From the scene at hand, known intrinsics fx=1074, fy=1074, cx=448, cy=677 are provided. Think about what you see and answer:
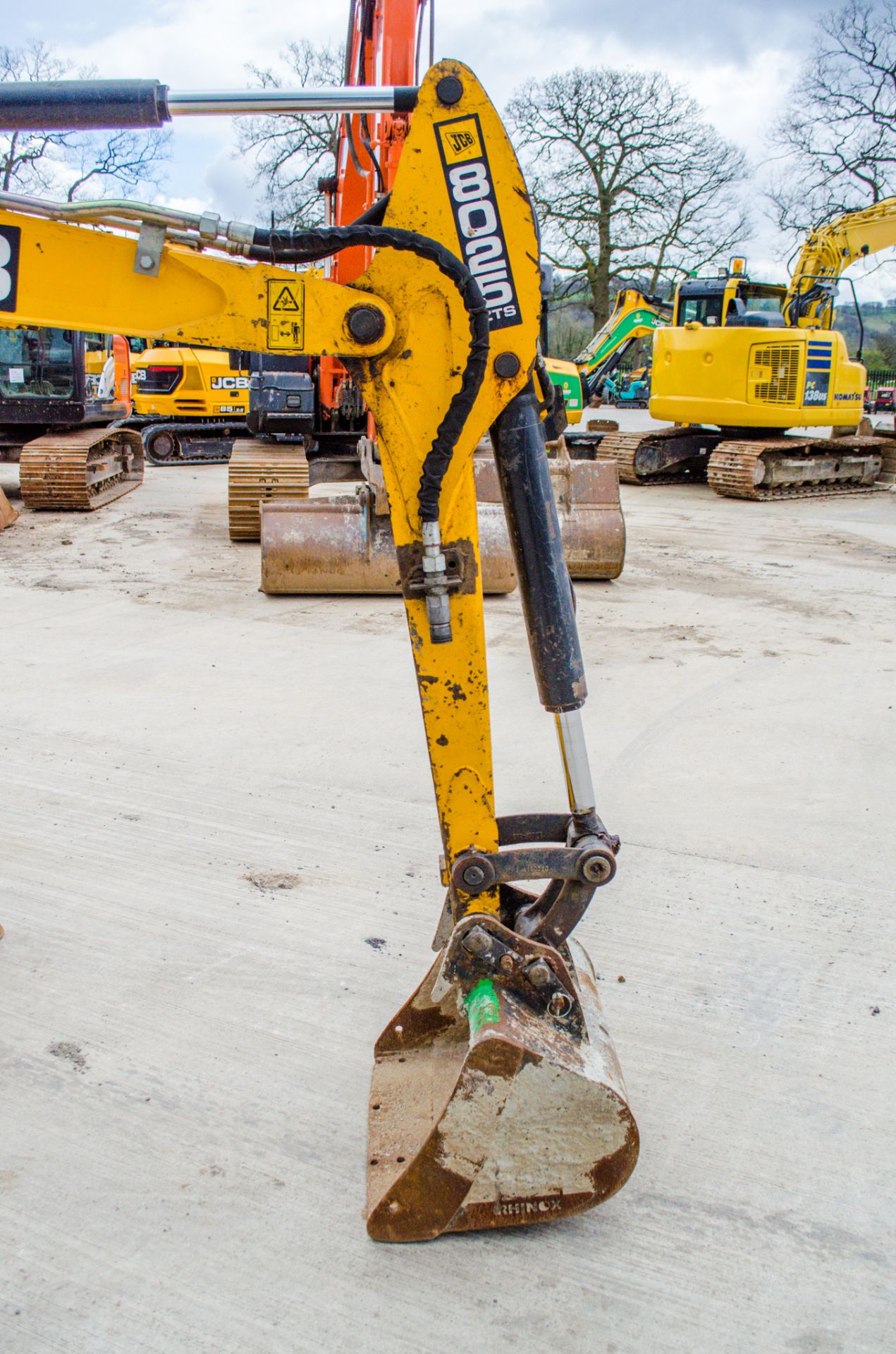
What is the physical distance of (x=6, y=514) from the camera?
377 inches

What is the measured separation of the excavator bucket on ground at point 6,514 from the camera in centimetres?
945

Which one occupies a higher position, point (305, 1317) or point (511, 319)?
point (511, 319)

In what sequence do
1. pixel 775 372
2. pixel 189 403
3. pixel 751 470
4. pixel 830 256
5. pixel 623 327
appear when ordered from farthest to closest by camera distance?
pixel 623 327
pixel 189 403
pixel 830 256
pixel 775 372
pixel 751 470

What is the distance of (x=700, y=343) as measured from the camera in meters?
12.5

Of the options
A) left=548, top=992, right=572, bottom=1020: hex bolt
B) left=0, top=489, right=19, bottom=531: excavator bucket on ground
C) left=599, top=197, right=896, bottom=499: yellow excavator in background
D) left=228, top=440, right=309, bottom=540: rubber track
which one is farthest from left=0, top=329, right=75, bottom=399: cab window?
left=548, top=992, right=572, bottom=1020: hex bolt

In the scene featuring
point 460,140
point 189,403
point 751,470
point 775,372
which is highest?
point 775,372

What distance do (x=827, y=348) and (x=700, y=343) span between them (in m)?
1.42

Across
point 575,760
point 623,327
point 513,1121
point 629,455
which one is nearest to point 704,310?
point 629,455

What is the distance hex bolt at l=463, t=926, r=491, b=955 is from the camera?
6.47ft

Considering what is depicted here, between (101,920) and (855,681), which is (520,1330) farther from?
(855,681)

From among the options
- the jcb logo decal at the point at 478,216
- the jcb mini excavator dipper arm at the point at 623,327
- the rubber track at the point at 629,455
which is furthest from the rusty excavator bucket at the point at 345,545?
the jcb mini excavator dipper arm at the point at 623,327

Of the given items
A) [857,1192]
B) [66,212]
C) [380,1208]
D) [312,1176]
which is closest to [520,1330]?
[380,1208]

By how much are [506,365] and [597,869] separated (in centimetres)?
96

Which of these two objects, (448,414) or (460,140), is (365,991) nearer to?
(448,414)
